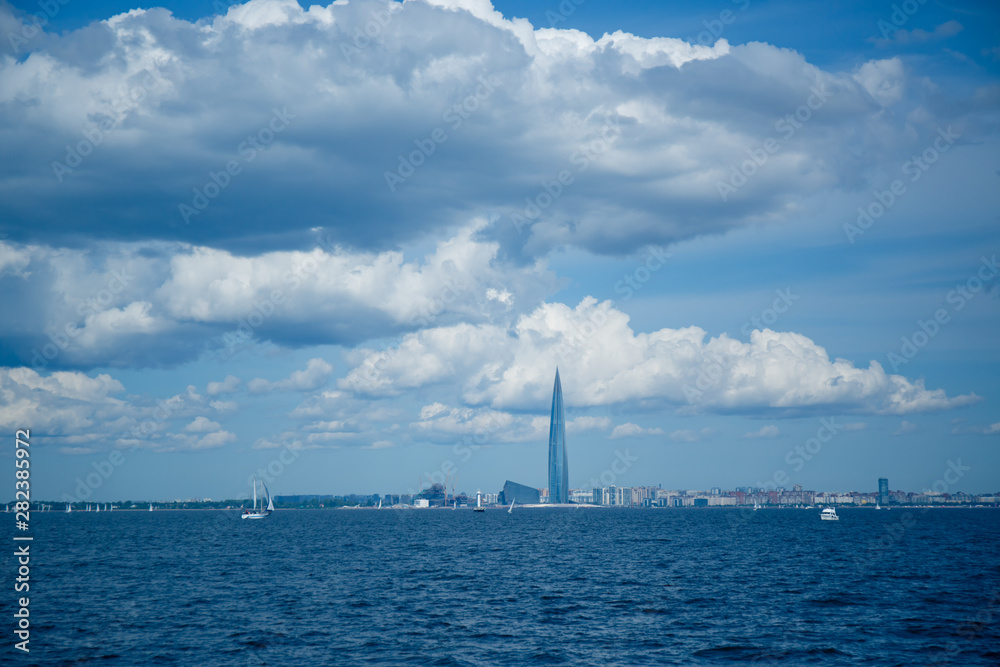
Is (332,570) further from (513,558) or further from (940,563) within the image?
(940,563)

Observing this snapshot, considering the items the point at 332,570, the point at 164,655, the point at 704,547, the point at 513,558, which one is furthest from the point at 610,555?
the point at 164,655

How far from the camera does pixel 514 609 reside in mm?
63000

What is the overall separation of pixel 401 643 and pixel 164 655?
14509 millimetres

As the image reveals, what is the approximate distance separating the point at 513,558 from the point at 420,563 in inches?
596

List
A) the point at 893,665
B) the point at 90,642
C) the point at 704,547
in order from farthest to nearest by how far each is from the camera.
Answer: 1. the point at 704,547
2. the point at 90,642
3. the point at 893,665

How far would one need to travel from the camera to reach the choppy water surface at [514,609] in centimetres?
4759

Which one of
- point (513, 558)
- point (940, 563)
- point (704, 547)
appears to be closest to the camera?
point (940, 563)

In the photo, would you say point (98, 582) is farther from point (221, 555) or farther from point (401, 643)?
point (401, 643)

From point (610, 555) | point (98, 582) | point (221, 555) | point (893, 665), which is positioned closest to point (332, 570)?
point (98, 582)

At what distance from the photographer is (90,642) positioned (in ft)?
164

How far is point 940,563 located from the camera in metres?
101

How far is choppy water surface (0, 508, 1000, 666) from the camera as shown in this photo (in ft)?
156

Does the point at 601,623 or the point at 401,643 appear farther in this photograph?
the point at 601,623

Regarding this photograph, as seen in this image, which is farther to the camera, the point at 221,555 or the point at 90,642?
the point at 221,555
